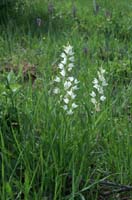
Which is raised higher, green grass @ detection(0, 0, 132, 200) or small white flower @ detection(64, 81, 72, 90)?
small white flower @ detection(64, 81, 72, 90)

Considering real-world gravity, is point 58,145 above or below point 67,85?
below

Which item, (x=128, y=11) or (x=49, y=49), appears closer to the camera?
(x=49, y=49)

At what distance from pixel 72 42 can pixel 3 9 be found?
62.6 inches

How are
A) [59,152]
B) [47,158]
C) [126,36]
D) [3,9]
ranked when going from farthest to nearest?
[3,9] → [126,36] → [59,152] → [47,158]

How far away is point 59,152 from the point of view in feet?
6.81

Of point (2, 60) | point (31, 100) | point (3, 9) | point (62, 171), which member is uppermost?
point (3, 9)

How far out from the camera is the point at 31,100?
2.51 metres

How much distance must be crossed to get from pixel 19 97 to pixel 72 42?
1842 millimetres

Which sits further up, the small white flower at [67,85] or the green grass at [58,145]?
the small white flower at [67,85]

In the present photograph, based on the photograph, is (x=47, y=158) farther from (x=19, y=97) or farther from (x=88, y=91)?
(x=88, y=91)

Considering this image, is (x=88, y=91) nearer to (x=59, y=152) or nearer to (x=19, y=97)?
(x=19, y=97)

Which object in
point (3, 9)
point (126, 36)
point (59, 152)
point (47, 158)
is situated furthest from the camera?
point (3, 9)

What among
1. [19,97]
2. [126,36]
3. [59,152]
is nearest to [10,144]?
[59,152]

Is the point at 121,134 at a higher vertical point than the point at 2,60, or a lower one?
lower
